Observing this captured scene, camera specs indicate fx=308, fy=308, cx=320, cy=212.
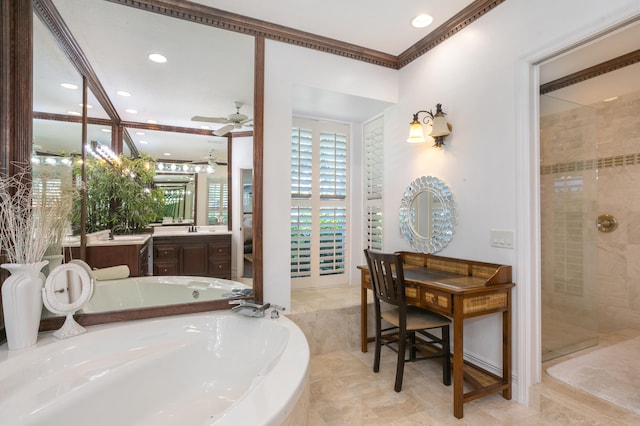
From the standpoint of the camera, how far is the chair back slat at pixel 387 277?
2.04 m

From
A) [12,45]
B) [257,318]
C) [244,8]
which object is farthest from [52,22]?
[257,318]

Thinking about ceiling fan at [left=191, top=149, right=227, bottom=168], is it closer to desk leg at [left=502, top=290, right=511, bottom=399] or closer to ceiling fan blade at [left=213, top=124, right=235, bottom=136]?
ceiling fan blade at [left=213, top=124, right=235, bottom=136]

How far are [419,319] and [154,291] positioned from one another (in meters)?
1.86

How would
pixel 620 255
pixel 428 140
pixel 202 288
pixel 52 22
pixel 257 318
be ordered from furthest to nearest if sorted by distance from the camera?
1. pixel 620 255
2. pixel 428 140
3. pixel 202 288
4. pixel 257 318
5. pixel 52 22

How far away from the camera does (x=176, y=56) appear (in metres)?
2.19

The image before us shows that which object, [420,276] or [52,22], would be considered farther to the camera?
[420,276]

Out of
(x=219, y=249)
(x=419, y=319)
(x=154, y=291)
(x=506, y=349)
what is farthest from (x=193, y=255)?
(x=506, y=349)

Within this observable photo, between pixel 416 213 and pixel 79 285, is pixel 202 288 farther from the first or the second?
pixel 416 213

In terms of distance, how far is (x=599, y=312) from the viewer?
10.3 feet

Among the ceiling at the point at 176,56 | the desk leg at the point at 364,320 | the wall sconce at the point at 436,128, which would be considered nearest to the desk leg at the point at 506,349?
the desk leg at the point at 364,320

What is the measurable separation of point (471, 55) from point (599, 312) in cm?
291

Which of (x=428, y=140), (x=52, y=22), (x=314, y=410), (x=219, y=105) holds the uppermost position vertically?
(x=52, y=22)

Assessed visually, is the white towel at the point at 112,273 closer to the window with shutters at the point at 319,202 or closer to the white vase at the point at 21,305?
the white vase at the point at 21,305

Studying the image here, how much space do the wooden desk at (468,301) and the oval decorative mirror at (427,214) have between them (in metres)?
0.30
